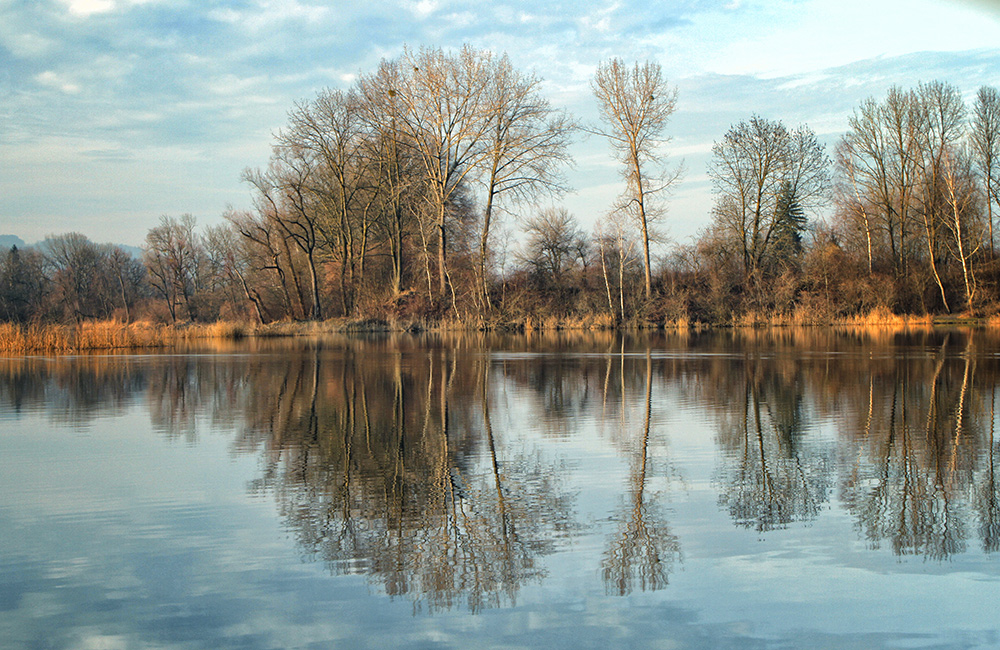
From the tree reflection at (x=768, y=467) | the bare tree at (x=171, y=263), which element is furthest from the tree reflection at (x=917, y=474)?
the bare tree at (x=171, y=263)

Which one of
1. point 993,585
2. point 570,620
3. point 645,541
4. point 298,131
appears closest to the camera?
point 570,620

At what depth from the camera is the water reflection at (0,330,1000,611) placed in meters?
4.42

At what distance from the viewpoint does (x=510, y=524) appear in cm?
A: 491

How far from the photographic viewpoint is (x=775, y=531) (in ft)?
15.4

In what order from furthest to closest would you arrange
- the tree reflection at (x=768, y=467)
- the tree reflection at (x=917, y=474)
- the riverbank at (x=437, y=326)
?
1. the riverbank at (x=437, y=326)
2. the tree reflection at (x=768, y=467)
3. the tree reflection at (x=917, y=474)

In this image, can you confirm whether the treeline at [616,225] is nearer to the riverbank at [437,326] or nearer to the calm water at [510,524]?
the riverbank at [437,326]

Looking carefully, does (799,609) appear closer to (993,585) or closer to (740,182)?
(993,585)

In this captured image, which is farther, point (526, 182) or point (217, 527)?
point (526, 182)

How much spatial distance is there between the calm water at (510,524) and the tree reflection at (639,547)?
2 cm

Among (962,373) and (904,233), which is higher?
(904,233)

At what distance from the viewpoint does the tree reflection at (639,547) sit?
3916 millimetres

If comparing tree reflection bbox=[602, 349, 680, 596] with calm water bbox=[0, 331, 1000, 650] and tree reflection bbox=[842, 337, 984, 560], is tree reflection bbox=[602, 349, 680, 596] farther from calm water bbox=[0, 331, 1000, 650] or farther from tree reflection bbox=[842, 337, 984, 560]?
tree reflection bbox=[842, 337, 984, 560]

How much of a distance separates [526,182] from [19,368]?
24.8 metres

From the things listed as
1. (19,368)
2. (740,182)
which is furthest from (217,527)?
(740,182)
